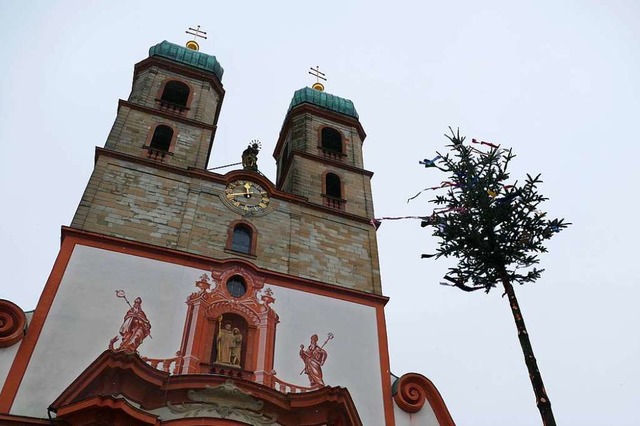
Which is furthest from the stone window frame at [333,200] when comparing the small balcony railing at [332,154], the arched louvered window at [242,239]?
the arched louvered window at [242,239]

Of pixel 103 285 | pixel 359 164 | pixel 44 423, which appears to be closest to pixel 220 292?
pixel 103 285

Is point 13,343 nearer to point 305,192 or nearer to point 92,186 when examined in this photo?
point 92,186

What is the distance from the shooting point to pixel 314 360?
14.2m

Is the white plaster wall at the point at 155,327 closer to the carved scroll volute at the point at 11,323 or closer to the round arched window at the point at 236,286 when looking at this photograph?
the carved scroll volute at the point at 11,323

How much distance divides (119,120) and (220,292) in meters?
7.36

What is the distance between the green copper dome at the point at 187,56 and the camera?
2255 cm

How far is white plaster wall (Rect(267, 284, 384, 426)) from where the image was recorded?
13.9 meters

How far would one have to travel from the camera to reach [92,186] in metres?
16.0

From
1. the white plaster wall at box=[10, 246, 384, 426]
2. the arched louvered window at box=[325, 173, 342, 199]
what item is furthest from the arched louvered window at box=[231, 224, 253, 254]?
the arched louvered window at box=[325, 173, 342, 199]

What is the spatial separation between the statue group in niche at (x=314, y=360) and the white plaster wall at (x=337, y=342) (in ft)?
0.31

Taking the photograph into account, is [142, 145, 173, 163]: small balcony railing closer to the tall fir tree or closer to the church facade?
the church facade

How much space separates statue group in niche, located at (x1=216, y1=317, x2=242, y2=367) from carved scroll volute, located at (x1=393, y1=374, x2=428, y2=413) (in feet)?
12.4

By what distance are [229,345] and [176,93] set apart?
36.3 ft

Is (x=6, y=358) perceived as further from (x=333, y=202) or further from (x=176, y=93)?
(x=176, y=93)
